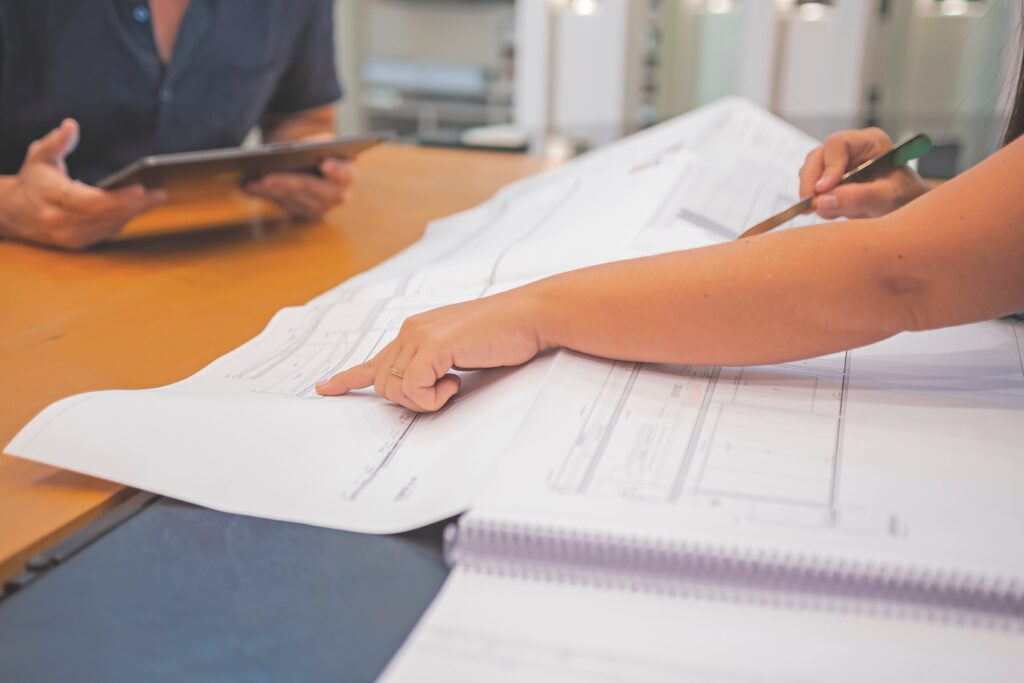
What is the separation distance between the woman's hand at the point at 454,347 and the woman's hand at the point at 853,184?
0.37 m

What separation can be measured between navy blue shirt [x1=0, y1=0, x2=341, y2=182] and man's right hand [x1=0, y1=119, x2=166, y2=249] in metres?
0.23

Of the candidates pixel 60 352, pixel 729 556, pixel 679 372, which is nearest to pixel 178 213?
pixel 60 352

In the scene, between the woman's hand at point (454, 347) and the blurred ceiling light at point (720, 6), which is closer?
the woman's hand at point (454, 347)

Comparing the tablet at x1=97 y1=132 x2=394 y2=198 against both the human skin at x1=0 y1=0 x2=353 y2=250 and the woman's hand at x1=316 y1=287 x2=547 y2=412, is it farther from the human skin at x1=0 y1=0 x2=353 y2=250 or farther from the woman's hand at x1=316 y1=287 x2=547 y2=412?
the woman's hand at x1=316 y1=287 x2=547 y2=412

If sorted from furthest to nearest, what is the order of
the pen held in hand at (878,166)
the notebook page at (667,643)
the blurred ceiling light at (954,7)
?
1. the blurred ceiling light at (954,7)
2. the pen held in hand at (878,166)
3. the notebook page at (667,643)

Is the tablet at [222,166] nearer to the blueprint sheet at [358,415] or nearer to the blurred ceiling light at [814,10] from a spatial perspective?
the blueprint sheet at [358,415]

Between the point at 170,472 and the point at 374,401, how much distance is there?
122 mm

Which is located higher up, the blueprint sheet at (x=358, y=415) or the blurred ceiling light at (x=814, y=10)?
the blurred ceiling light at (x=814, y=10)

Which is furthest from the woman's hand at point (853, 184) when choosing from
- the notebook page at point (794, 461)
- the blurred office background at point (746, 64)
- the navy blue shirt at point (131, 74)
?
the blurred office background at point (746, 64)

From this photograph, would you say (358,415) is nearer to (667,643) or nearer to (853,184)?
(667,643)

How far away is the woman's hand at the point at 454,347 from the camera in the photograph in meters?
0.50

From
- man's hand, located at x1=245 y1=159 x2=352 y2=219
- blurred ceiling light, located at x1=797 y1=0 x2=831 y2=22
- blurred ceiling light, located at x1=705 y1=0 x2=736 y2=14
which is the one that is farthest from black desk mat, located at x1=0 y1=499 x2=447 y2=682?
blurred ceiling light, located at x1=705 y1=0 x2=736 y2=14

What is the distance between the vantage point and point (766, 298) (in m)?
0.48

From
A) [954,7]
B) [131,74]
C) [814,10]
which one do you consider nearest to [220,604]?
[131,74]
